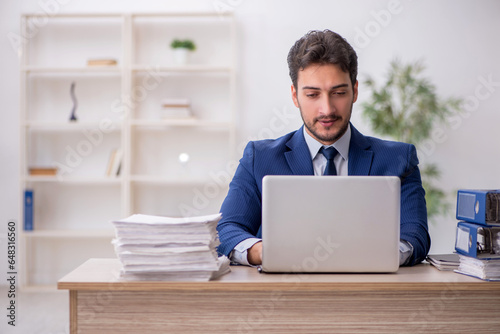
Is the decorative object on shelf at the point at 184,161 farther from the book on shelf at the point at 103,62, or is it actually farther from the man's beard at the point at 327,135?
the man's beard at the point at 327,135

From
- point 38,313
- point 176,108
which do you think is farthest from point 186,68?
point 38,313

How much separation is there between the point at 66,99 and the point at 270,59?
68.9 inches

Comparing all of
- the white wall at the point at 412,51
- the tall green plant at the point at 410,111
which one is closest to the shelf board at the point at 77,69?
the white wall at the point at 412,51

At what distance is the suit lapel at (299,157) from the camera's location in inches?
79.1

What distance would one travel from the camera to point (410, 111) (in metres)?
4.47

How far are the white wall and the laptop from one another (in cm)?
316

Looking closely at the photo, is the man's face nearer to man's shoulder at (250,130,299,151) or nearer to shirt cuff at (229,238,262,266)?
man's shoulder at (250,130,299,151)

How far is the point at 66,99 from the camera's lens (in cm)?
471

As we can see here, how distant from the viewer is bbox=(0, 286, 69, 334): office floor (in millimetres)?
3414

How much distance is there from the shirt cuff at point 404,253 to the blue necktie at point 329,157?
382 millimetres

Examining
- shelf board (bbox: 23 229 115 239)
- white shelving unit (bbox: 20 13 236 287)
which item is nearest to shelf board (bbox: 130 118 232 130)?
white shelving unit (bbox: 20 13 236 287)

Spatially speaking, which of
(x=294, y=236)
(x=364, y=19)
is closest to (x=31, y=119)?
(x=364, y=19)

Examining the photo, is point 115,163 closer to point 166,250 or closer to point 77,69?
point 77,69

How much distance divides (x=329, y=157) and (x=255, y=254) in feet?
1.72
